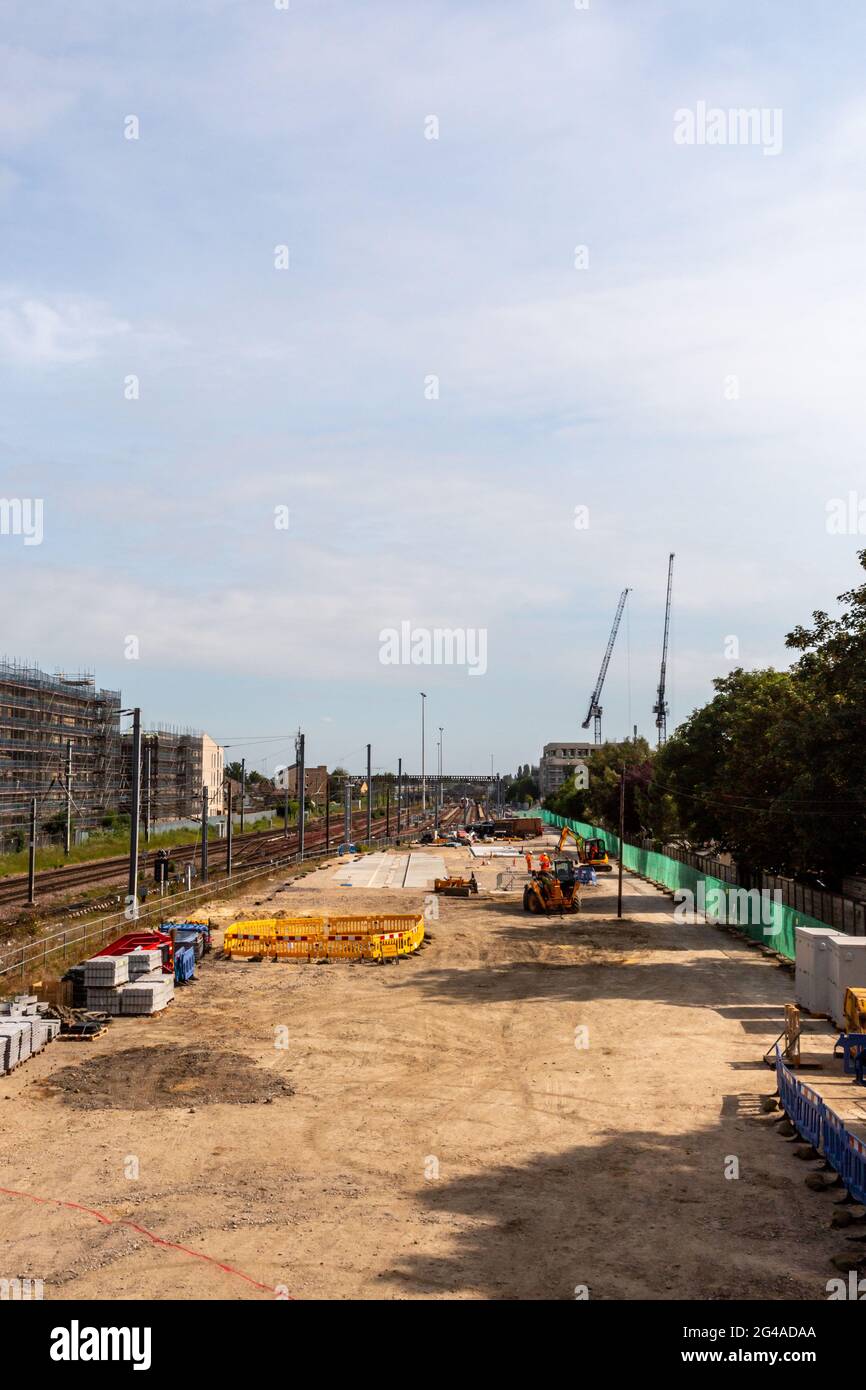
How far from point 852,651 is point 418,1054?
20860 mm

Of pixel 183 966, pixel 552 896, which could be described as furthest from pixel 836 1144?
pixel 552 896

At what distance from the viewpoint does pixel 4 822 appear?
80.0 metres

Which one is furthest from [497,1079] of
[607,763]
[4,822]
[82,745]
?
[82,745]

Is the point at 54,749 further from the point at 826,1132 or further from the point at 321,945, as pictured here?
the point at 826,1132

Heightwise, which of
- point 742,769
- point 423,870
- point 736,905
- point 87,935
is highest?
point 742,769

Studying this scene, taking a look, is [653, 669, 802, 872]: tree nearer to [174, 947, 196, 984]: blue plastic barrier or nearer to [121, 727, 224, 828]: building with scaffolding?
[174, 947, 196, 984]: blue plastic barrier

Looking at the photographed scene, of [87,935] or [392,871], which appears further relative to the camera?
[392,871]

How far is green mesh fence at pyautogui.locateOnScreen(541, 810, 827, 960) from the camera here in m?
39.4

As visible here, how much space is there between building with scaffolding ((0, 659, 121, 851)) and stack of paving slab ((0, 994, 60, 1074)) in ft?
166

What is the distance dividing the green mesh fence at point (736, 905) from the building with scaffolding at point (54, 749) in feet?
137

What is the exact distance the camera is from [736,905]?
4753cm

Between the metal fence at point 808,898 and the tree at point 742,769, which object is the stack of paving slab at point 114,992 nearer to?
the tree at point 742,769

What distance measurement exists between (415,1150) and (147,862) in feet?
190
